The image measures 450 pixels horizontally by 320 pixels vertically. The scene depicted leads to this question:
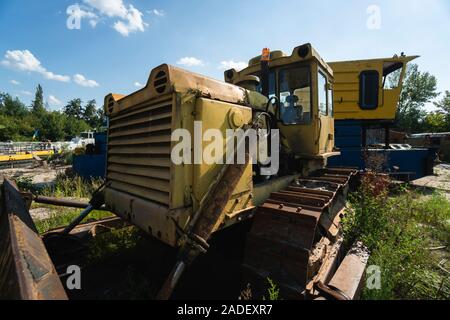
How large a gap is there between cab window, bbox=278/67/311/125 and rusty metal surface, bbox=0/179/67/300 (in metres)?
3.30

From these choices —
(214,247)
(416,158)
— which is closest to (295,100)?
(214,247)

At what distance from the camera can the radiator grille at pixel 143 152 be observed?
2.26 metres

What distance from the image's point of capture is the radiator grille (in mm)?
2258

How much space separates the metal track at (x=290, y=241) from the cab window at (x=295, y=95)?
1.39 meters

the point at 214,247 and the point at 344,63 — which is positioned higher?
the point at 344,63

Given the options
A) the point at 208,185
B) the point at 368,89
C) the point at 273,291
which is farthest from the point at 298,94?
the point at 368,89

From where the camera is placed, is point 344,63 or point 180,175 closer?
point 180,175

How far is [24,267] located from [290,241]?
199cm

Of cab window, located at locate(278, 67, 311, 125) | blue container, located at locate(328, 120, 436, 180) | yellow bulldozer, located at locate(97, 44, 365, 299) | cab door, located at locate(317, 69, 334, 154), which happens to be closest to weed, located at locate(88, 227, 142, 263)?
yellow bulldozer, located at locate(97, 44, 365, 299)

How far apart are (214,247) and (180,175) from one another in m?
1.64

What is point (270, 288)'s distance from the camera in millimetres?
2127

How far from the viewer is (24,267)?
1.58 meters

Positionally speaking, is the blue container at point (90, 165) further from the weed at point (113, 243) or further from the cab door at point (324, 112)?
the cab door at point (324, 112)
